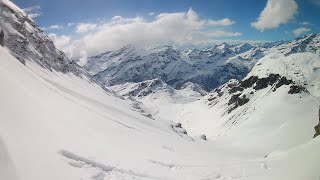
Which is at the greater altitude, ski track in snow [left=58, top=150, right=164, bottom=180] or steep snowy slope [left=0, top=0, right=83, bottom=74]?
steep snowy slope [left=0, top=0, right=83, bottom=74]

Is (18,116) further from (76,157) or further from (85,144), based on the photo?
(85,144)

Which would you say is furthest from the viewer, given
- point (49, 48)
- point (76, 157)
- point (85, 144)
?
point (49, 48)

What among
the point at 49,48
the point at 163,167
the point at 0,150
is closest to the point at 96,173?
the point at 0,150

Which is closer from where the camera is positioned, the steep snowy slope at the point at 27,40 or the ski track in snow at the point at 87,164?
the ski track in snow at the point at 87,164

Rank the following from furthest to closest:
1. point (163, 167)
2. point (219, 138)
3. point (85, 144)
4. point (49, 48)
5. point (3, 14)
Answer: point (219, 138) → point (49, 48) → point (3, 14) → point (163, 167) → point (85, 144)

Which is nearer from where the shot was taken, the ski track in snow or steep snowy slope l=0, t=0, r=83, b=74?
the ski track in snow

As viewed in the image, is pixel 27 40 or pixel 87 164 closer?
pixel 87 164

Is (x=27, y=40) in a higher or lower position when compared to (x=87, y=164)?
higher

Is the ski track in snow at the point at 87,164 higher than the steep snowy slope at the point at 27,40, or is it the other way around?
the steep snowy slope at the point at 27,40
